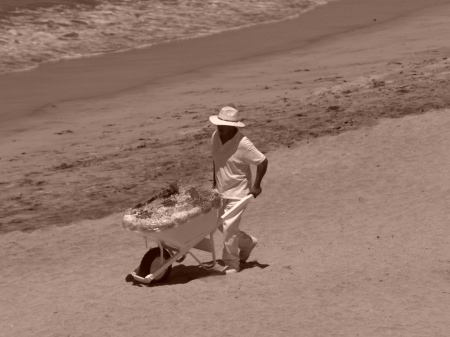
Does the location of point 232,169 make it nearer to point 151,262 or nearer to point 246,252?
point 246,252

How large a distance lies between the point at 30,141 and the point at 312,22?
962cm

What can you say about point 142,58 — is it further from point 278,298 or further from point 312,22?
point 278,298

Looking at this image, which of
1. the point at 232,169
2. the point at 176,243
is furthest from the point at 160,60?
the point at 176,243

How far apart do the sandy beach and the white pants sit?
0.14m

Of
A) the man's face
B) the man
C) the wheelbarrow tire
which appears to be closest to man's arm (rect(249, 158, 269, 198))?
the man

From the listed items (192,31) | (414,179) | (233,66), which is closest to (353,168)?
(414,179)

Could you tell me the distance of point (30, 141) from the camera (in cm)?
1358

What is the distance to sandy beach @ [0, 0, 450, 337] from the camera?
7.72 metres

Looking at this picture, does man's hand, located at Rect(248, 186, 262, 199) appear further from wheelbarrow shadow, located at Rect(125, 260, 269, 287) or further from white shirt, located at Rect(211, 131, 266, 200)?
wheelbarrow shadow, located at Rect(125, 260, 269, 287)

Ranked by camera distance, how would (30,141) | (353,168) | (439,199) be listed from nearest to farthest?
(439,199) → (353,168) → (30,141)

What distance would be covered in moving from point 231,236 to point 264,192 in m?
2.47

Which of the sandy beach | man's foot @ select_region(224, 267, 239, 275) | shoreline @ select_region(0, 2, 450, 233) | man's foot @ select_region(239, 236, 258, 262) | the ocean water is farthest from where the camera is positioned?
the ocean water

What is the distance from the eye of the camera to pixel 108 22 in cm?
2172

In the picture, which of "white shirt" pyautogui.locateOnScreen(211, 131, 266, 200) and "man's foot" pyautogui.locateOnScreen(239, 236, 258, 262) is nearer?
"white shirt" pyautogui.locateOnScreen(211, 131, 266, 200)
